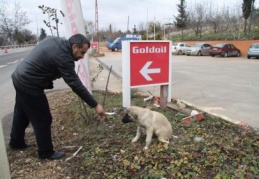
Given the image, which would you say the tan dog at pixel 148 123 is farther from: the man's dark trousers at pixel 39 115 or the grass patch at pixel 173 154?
the man's dark trousers at pixel 39 115

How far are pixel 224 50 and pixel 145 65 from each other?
88.5 feet

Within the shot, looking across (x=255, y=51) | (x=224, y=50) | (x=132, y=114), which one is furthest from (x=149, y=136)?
(x=224, y=50)

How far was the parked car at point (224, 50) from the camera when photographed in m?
30.9

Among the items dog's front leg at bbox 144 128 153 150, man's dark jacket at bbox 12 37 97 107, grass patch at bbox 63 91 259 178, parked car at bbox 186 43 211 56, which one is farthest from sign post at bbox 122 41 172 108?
parked car at bbox 186 43 211 56

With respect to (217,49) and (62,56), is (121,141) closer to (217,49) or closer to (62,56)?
(62,56)

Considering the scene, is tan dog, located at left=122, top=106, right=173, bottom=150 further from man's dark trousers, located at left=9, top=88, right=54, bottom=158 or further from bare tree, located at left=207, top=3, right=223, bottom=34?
bare tree, located at left=207, top=3, right=223, bottom=34

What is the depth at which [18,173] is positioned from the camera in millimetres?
3674

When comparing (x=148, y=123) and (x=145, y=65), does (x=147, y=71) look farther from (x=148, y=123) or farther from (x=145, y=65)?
(x=148, y=123)

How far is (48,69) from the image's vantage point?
3.70 meters

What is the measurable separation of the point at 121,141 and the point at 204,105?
3.67 metres

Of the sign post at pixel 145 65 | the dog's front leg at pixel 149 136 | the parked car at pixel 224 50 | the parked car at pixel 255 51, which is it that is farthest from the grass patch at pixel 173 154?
the parked car at pixel 224 50

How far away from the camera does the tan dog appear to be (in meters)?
4.18

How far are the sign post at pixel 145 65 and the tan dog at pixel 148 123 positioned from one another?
1.40 metres

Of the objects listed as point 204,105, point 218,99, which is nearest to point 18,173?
point 204,105
